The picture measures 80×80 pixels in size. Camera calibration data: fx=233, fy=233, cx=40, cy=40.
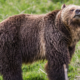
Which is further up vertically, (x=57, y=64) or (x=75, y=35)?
(x=75, y=35)

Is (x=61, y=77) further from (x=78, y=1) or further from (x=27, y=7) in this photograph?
(x=78, y=1)

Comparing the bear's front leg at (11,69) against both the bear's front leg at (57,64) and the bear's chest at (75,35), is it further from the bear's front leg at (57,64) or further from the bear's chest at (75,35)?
the bear's chest at (75,35)

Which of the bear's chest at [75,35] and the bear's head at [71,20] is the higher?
the bear's head at [71,20]

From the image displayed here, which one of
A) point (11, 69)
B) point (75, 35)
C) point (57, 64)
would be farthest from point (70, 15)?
point (11, 69)

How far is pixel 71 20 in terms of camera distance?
18.9 feet

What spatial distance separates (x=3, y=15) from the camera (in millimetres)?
9648

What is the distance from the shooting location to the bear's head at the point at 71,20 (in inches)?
225

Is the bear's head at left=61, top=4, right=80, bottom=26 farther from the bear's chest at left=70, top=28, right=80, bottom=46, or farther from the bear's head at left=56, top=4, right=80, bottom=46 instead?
the bear's chest at left=70, top=28, right=80, bottom=46

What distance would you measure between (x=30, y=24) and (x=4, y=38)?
80cm

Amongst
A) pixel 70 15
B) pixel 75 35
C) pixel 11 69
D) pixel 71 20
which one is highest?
pixel 70 15

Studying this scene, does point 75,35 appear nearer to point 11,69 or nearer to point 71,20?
point 71,20

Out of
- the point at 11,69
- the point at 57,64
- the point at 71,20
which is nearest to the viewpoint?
the point at 71,20

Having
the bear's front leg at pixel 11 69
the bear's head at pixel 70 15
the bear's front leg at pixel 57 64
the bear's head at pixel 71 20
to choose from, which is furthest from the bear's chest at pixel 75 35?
the bear's front leg at pixel 11 69

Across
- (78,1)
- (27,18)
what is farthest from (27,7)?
(27,18)
